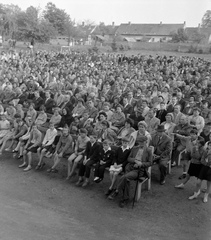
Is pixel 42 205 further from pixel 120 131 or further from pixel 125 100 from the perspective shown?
pixel 125 100

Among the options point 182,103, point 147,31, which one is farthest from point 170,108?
point 147,31

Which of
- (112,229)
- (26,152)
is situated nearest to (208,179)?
(112,229)

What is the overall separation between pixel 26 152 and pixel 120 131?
2.93 meters

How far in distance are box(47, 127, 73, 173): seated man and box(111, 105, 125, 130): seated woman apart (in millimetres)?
1724

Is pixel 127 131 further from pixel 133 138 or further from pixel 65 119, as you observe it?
pixel 65 119

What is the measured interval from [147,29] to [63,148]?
72.3 meters

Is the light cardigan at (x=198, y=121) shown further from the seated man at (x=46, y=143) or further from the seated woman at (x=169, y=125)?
the seated man at (x=46, y=143)

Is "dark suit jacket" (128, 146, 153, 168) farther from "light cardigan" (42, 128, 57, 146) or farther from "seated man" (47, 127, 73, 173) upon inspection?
"light cardigan" (42, 128, 57, 146)

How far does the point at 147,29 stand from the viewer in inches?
2990

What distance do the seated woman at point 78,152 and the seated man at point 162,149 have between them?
1.88 metres

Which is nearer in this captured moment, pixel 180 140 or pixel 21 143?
pixel 180 140

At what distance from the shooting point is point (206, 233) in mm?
5930

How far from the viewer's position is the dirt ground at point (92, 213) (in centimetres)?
586

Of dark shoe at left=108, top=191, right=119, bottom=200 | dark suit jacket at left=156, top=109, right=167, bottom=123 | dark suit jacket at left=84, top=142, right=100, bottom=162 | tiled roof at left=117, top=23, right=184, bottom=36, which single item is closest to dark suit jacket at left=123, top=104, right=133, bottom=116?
dark suit jacket at left=156, top=109, right=167, bottom=123
